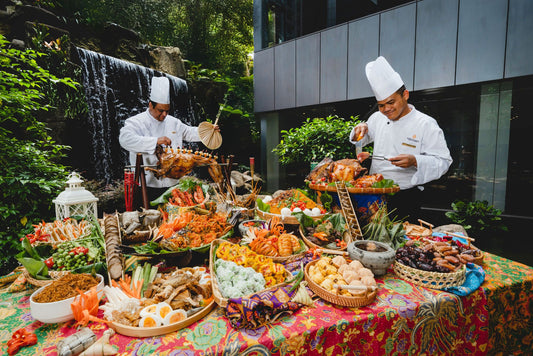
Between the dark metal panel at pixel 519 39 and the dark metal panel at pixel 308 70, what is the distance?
4374mm

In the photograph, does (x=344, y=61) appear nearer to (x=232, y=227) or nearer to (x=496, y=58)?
(x=496, y=58)

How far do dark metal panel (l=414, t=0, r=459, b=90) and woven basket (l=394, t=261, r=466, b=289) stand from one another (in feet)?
18.6

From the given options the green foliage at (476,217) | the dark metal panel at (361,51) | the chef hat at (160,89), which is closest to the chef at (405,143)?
the green foliage at (476,217)

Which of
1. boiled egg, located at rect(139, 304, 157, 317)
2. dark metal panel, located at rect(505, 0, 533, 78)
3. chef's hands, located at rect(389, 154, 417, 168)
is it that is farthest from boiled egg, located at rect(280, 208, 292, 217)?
dark metal panel, located at rect(505, 0, 533, 78)

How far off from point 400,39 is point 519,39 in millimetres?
2236

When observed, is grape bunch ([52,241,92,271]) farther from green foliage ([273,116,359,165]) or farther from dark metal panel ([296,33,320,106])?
dark metal panel ([296,33,320,106])

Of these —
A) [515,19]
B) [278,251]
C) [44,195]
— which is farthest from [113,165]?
[515,19]

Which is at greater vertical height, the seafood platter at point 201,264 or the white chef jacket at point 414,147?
the white chef jacket at point 414,147

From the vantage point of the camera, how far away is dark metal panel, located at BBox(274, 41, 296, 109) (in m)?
8.77

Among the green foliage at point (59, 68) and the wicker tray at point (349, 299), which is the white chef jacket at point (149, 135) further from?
the wicker tray at point (349, 299)

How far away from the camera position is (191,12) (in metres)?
15.8

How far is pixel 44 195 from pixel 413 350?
4565 millimetres

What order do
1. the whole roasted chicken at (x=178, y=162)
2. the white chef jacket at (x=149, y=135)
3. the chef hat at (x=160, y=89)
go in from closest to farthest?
the whole roasted chicken at (x=178, y=162), the white chef jacket at (x=149, y=135), the chef hat at (x=160, y=89)

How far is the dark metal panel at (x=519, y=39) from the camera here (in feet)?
15.9
